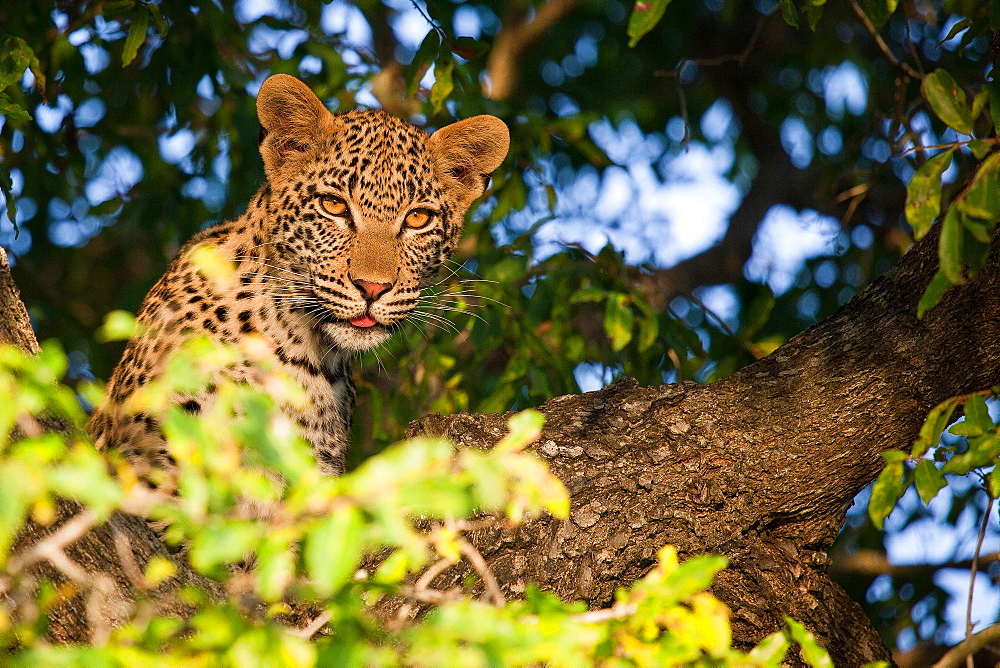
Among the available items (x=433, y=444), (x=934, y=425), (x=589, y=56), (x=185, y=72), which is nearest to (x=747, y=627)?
(x=934, y=425)

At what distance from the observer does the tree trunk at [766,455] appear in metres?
3.54

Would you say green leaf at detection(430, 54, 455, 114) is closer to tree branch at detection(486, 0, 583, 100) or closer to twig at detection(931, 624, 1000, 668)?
tree branch at detection(486, 0, 583, 100)

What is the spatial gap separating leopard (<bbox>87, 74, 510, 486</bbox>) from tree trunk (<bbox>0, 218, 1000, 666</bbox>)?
0.93 m

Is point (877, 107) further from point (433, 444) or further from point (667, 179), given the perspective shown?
point (433, 444)

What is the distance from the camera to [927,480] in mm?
2736

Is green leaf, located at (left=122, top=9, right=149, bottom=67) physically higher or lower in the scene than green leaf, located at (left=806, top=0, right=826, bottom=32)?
lower

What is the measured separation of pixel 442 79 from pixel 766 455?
2443 mm

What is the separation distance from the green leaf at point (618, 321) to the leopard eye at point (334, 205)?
51.0 inches

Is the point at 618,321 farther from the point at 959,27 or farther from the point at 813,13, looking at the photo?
the point at 959,27

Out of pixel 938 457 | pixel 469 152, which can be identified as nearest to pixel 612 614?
pixel 938 457

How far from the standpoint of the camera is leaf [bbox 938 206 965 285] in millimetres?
2309

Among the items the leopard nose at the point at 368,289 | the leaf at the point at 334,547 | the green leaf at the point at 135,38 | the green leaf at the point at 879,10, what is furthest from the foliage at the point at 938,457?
the green leaf at the point at 135,38

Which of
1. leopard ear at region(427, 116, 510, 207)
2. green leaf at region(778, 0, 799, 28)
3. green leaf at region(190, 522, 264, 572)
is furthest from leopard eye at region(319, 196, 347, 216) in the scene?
green leaf at region(190, 522, 264, 572)

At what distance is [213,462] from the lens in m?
1.61
